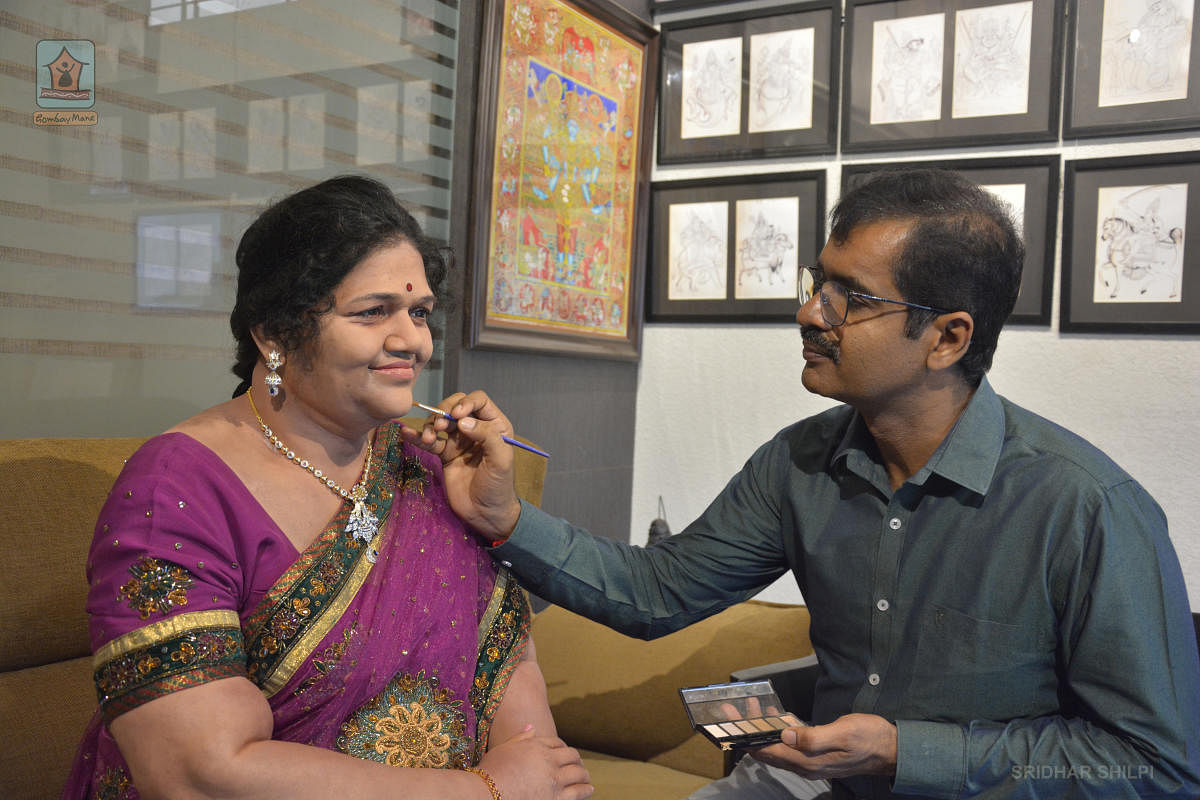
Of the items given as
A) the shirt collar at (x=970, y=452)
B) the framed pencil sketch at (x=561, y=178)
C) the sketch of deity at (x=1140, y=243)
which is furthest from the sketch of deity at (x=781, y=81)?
the shirt collar at (x=970, y=452)

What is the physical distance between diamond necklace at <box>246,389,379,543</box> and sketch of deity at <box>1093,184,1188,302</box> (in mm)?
2525

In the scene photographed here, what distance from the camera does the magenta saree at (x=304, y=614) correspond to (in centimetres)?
127

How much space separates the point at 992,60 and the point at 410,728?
2817 mm

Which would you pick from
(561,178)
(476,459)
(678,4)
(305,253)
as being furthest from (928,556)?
(678,4)

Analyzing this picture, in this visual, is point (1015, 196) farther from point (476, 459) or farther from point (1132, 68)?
point (476, 459)

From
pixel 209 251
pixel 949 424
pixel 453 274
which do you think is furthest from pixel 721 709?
pixel 453 274

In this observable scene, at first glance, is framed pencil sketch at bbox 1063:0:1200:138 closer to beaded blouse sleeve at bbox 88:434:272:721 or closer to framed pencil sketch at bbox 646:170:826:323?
framed pencil sketch at bbox 646:170:826:323

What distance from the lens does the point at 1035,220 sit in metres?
3.22

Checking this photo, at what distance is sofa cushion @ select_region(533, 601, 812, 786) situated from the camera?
8.00ft

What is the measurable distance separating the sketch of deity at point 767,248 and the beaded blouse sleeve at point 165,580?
2573 mm

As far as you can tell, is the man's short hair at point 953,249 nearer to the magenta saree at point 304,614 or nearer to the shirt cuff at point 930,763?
the shirt cuff at point 930,763

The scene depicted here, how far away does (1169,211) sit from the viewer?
3.03 metres

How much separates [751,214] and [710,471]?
0.96 metres

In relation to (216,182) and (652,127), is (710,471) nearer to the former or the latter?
(652,127)
